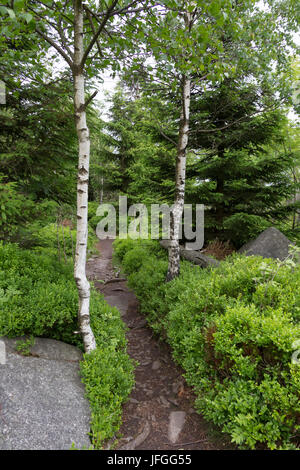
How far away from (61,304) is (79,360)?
90 centimetres

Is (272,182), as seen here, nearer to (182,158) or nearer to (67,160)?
(182,158)

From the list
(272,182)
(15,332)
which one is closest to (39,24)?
(15,332)

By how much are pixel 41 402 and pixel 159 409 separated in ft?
5.57

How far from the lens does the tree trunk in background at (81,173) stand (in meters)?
3.47

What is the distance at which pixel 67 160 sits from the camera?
577 cm

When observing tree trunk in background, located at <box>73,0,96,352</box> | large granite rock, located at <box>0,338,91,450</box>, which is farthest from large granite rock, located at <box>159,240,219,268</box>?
large granite rock, located at <box>0,338,91,450</box>

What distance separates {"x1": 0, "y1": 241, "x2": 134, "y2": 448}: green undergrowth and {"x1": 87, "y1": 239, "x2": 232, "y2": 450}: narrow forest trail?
12.9 inches

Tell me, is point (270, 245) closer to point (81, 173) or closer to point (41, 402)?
point (81, 173)

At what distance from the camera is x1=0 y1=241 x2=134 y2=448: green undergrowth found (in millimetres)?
3188
